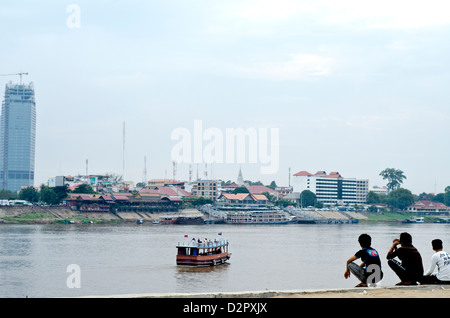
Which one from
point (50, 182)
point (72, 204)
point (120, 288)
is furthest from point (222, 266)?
point (50, 182)

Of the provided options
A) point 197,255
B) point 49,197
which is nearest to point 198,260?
point 197,255

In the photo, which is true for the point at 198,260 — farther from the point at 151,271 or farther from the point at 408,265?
the point at 408,265

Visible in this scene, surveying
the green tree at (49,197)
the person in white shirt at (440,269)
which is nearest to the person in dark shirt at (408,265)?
the person in white shirt at (440,269)

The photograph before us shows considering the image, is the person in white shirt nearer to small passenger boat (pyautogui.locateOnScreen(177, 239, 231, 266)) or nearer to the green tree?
small passenger boat (pyautogui.locateOnScreen(177, 239, 231, 266))

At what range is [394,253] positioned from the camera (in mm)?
16344

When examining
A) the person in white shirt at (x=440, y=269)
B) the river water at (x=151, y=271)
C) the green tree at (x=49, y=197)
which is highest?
the person in white shirt at (x=440, y=269)

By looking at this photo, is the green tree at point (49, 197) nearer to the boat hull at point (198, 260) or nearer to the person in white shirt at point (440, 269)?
the boat hull at point (198, 260)

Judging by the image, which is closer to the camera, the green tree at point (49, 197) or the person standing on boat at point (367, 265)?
the person standing on boat at point (367, 265)

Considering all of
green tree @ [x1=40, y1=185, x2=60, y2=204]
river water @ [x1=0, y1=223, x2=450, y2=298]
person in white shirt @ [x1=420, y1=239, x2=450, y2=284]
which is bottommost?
river water @ [x1=0, y1=223, x2=450, y2=298]

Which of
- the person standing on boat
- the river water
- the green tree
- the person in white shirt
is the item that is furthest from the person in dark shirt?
the green tree
